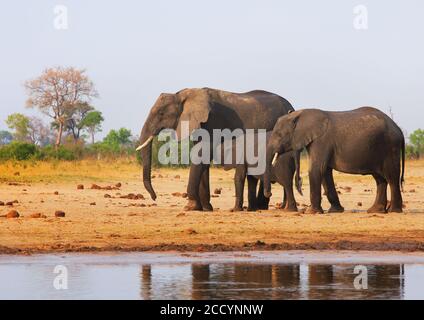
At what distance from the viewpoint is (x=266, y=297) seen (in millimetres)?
12062

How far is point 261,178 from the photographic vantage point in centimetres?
2303

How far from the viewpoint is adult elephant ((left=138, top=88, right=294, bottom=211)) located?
23.7 metres

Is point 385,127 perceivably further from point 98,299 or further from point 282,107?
point 98,299

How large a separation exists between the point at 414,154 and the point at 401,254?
108 ft

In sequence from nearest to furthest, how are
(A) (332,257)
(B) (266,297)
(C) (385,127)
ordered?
1. (B) (266,297)
2. (A) (332,257)
3. (C) (385,127)

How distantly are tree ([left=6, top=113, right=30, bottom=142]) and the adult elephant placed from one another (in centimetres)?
6469

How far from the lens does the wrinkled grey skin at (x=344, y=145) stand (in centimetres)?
2234

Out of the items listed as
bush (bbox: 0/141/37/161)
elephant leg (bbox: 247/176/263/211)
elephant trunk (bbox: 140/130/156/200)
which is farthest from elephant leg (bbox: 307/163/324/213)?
bush (bbox: 0/141/37/161)

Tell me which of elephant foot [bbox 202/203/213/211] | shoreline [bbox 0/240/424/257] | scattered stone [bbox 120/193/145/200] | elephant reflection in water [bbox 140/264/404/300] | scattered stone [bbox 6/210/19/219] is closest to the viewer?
elephant reflection in water [bbox 140/264/404/300]

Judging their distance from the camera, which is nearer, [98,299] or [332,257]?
[98,299]

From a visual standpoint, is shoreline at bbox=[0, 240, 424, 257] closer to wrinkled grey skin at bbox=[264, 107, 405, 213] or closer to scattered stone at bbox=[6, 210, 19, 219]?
scattered stone at bbox=[6, 210, 19, 219]

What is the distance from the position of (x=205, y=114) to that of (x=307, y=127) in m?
2.21

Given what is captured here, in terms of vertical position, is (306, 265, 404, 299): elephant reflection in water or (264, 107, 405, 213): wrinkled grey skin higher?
(264, 107, 405, 213): wrinkled grey skin
